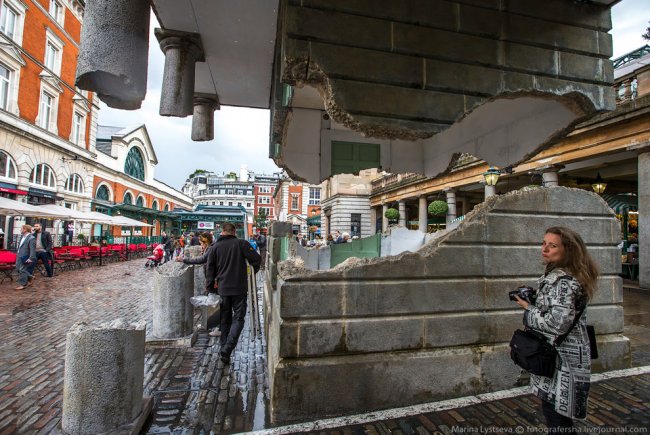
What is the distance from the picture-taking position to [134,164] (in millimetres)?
43375

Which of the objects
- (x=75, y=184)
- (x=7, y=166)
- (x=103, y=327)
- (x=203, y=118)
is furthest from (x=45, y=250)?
(x=75, y=184)

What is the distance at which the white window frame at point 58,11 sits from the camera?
23.0 metres

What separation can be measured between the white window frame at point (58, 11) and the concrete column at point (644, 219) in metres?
33.7

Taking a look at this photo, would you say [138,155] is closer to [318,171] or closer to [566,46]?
[318,171]

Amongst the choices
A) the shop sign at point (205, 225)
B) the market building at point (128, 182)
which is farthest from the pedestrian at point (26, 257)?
the shop sign at point (205, 225)

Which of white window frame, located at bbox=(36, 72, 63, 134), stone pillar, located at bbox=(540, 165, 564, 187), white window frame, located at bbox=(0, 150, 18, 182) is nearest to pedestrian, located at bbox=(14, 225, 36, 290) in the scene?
white window frame, located at bbox=(0, 150, 18, 182)

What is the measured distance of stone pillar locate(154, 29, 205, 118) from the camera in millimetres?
4301

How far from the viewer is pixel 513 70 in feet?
12.7

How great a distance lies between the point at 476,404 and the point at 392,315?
1.32 meters

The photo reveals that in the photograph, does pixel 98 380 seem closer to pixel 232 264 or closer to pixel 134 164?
pixel 232 264

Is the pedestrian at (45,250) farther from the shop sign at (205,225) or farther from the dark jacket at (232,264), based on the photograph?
the shop sign at (205,225)

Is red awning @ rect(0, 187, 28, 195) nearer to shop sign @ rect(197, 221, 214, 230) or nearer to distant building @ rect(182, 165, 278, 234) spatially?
shop sign @ rect(197, 221, 214, 230)

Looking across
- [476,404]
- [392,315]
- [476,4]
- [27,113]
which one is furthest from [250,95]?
[27,113]

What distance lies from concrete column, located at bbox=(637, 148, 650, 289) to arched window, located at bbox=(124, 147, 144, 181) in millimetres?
44266
